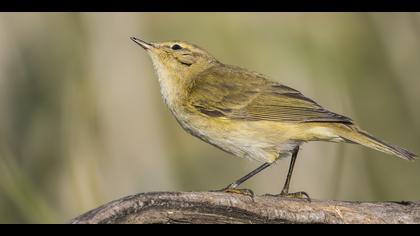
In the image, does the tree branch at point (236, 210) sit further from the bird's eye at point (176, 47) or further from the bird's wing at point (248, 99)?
the bird's eye at point (176, 47)

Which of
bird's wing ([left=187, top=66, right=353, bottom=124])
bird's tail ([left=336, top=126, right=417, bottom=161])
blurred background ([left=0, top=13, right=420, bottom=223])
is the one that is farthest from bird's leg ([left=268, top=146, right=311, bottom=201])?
blurred background ([left=0, top=13, right=420, bottom=223])

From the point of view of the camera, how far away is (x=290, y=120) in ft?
17.3

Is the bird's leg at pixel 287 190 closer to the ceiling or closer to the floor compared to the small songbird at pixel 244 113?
closer to the floor

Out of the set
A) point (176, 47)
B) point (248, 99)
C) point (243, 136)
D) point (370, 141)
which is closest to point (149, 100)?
point (176, 47)

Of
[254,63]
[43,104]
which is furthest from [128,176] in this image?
[254,63]

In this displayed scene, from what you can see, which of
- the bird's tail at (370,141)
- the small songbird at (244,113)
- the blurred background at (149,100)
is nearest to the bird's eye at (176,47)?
the small songbird at (244,113)

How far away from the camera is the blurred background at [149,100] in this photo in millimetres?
6574

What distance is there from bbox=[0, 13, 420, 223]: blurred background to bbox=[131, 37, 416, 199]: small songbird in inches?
38.3

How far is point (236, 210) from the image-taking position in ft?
13.7

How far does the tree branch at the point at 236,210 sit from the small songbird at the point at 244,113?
51cm

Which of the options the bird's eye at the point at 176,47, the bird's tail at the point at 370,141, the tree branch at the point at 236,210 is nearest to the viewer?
the tree branch at the point at 236,210

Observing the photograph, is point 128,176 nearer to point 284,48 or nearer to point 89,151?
point 89,151

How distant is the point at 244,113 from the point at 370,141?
86 cm

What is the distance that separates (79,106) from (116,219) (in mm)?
3007
